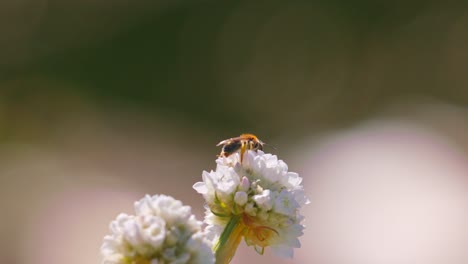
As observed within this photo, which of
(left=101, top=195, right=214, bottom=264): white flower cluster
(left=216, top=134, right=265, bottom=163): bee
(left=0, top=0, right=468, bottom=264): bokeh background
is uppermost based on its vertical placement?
(left=0, top=0, right=468, bottom=264): bokeh background

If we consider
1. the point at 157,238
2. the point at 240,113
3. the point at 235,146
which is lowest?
the point at 157,238

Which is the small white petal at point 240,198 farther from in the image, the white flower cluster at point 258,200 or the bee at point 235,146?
the bee at point 235,146

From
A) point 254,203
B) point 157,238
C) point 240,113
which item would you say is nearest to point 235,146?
point 254,203

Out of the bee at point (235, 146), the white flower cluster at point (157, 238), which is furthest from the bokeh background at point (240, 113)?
the white flower cluster at point (157, 238)

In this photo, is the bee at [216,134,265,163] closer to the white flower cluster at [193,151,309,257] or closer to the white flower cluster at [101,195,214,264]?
the white flower cluster at [193,151,309,257]

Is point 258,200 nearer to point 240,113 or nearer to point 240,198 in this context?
point 240,198

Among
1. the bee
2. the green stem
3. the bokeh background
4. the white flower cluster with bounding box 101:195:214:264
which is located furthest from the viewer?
the bokeh background

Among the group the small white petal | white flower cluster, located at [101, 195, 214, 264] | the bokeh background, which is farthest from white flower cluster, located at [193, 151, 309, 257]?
the bokeh background

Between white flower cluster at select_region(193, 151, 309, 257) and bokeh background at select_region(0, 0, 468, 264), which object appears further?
bokeh background at select_region(0, 0, 468, 264)
